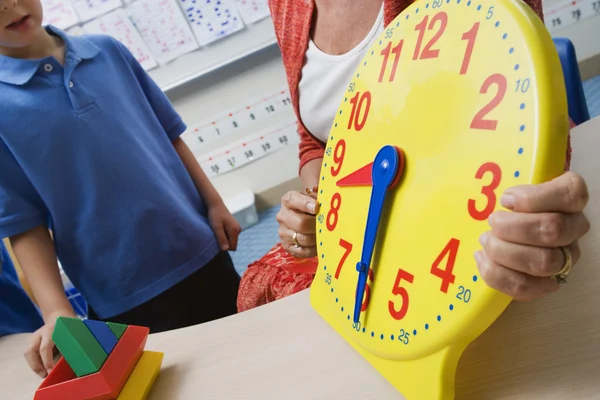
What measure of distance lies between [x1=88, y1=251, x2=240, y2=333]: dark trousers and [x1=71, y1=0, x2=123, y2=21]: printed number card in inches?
46.6

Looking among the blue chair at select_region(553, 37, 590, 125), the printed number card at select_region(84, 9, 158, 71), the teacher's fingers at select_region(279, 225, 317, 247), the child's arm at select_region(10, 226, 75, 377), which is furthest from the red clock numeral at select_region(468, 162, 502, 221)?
the printed number card at select_region(84, 9, 158, 71)

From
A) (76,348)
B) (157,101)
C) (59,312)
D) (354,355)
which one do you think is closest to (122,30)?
(157,101)

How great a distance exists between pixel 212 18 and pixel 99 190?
43.9 inches

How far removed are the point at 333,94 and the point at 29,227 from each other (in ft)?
1.70

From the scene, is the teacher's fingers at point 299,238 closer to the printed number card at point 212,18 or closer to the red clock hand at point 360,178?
the red clock hand at point 360,178

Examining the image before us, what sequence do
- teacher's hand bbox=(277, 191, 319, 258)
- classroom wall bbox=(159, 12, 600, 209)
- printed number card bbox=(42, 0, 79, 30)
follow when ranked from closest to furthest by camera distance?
teacher's hand bbox=(277, 191, 319, 258) → printed number card bbox=(42, 0, 79, 30) → classroom wall bbox=(159, 12, 600, 209)

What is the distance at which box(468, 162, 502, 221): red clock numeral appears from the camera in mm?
265

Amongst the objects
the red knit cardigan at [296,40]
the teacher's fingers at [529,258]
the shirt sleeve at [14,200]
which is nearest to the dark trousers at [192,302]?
the shirt sleeve at [14,200]

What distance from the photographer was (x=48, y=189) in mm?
704

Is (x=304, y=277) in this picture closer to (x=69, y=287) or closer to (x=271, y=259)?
(x=271, y=259)

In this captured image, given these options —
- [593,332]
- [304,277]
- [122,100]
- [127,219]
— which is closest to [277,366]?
[304,277]

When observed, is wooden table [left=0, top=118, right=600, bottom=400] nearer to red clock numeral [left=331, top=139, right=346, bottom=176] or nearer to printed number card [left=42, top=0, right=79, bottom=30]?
red clock numeral [left=331, top=139, right=346, bottom=176]

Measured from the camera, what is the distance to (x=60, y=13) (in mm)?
1599

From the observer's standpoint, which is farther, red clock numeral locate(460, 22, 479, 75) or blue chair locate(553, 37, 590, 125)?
blue chair locate(553, 37, 590, 125)
